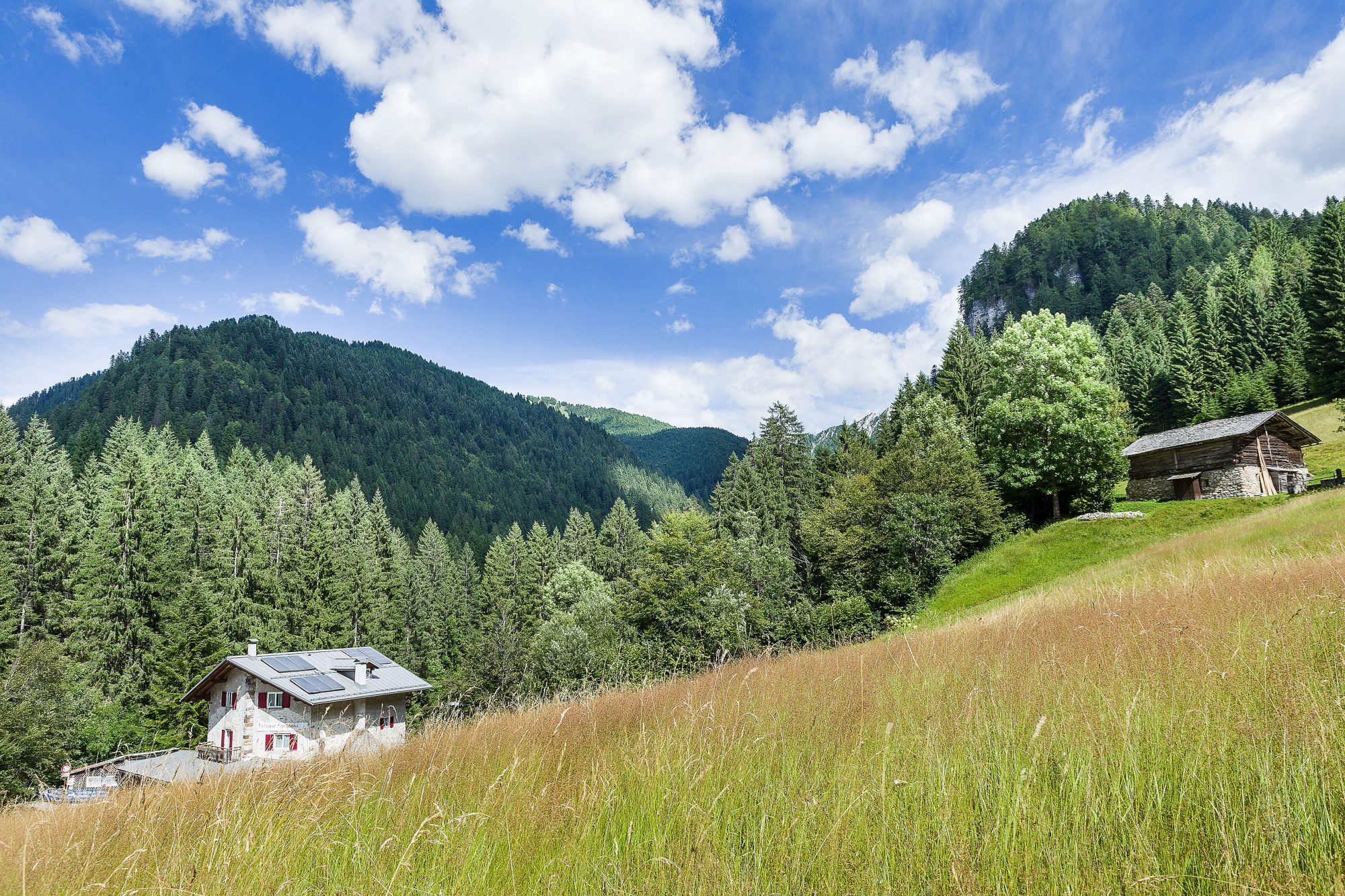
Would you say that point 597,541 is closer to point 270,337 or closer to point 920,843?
point 920,843

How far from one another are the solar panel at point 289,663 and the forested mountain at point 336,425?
61274 mm

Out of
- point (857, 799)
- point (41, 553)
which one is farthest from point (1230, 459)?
point (41, 553)

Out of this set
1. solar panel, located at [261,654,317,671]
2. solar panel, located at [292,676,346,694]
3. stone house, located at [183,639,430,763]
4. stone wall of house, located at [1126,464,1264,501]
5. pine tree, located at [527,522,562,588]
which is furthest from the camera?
Result: pine tree, located at [527,522,562,588]

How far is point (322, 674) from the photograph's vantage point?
3612 cm

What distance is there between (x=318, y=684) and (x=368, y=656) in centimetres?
704

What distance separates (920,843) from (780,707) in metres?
2.45

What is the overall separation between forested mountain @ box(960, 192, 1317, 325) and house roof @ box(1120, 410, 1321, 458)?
106668 mm

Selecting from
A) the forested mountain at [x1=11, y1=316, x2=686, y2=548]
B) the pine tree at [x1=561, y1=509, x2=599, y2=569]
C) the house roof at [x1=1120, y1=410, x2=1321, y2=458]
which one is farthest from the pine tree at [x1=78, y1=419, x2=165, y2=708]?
the house roof at [x1=1120, y1=410, x2=1321, y2=458]

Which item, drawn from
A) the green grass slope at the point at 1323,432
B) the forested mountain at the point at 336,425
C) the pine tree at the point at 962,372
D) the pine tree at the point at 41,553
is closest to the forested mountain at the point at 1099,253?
the green grass slope at the point at 1323,432

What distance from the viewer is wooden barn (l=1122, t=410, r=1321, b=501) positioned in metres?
36.4

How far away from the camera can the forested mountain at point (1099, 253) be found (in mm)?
131375

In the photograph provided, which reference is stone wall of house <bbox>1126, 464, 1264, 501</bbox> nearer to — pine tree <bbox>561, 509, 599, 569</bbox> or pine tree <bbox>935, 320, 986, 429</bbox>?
pine tree <bbox>935, 320, 986, 429</bbox>

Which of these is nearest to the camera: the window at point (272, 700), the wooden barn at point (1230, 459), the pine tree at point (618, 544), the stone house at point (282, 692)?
the stone house at point (282, 692)

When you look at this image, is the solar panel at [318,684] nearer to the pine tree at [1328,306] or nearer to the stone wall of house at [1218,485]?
the stone wall of house at [1218,485]
